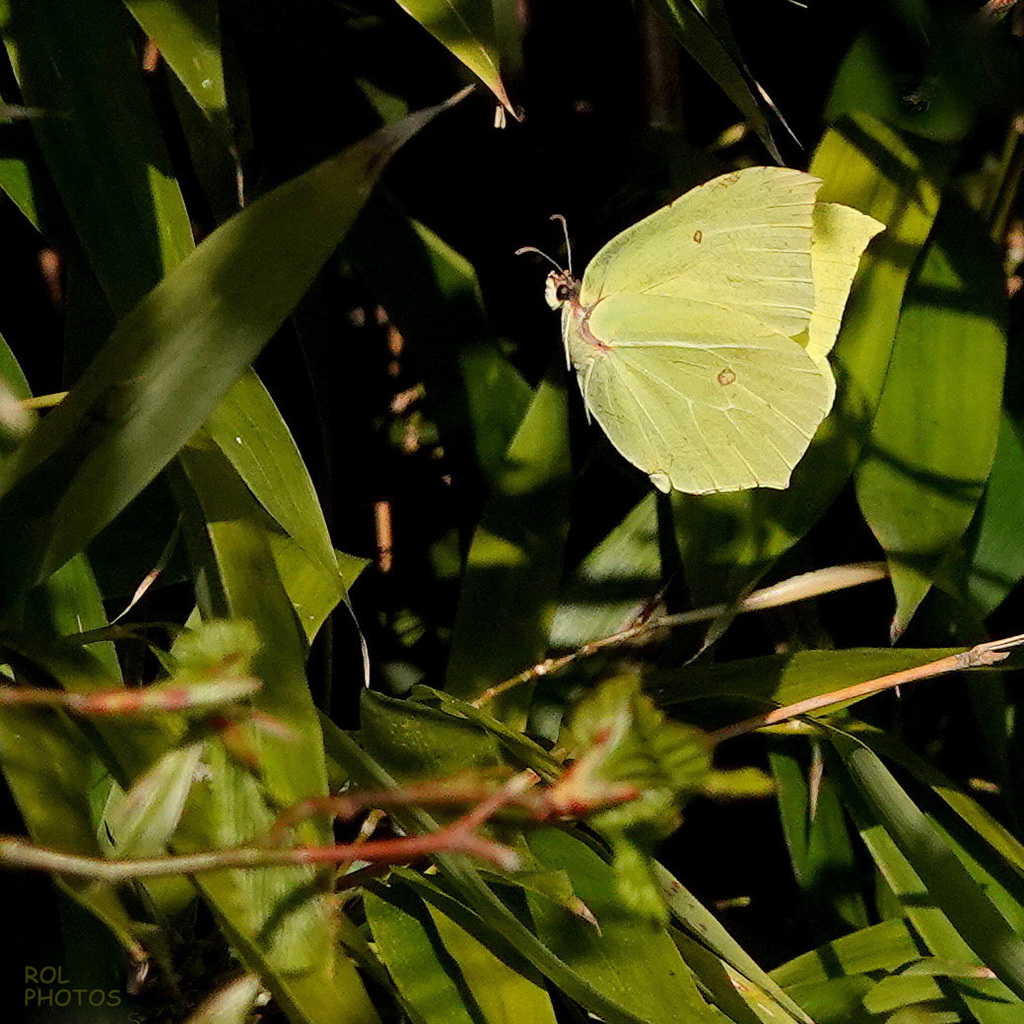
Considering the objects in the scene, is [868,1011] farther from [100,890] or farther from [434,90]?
[434,90]

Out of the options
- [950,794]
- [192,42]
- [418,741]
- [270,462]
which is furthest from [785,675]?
[192,42]

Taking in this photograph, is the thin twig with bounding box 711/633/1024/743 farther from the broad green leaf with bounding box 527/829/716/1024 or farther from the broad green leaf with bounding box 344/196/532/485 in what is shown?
the broad green leaf with bounding box 344/196/532/485

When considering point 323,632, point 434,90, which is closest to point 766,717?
point 323,632

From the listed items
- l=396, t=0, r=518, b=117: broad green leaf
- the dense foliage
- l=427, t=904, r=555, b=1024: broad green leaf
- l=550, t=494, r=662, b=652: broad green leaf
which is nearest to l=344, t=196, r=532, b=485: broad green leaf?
the dense foliage

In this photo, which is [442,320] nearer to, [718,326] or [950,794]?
[718,326]

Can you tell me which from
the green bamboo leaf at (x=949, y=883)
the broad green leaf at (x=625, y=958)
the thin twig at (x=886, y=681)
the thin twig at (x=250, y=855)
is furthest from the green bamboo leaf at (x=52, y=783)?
the green bamboo leaf at (x=949, y=883)
